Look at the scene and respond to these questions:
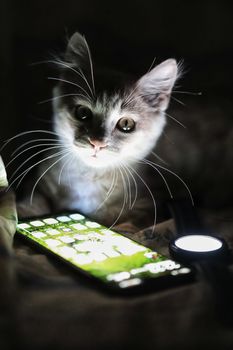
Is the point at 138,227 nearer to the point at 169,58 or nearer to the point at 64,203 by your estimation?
the point at 64,203

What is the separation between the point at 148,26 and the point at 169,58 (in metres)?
0.08

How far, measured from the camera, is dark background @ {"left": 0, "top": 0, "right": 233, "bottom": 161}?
103 centimetres

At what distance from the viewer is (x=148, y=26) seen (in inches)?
41.6

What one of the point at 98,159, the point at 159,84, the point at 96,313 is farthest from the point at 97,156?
the point at 96,313

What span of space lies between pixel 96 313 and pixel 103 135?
0.40 metres

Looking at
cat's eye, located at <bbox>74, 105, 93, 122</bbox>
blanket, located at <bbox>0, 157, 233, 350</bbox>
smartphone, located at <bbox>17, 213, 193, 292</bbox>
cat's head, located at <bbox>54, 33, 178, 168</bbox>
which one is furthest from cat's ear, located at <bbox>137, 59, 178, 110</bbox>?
blanket, located at <bbox>0, 157, 233, 350</bbox>

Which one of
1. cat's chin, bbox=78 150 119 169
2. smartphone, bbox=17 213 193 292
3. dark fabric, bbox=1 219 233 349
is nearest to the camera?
dark fabric, bbox=1 219 233 349

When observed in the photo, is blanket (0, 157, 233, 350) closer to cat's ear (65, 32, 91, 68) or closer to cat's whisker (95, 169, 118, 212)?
cat's whisker (95, 169, 118, 212)

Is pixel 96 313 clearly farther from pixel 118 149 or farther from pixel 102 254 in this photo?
pixel 118 149

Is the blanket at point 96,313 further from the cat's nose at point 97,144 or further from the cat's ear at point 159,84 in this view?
the cat's ear at point 159,84

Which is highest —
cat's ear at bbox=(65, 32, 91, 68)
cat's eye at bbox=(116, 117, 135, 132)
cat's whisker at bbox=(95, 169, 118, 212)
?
cat's ear at bbox=(65, 32, 91, 68)

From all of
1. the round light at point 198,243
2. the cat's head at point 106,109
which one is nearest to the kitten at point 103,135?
the cat's head at point 106,109

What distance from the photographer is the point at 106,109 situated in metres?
0.99

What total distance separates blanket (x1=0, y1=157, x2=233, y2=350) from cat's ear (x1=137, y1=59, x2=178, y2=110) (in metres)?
0.41
